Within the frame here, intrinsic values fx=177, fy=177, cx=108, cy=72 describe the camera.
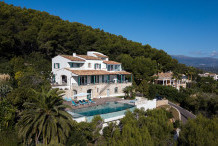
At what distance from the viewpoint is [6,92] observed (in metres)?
22.2

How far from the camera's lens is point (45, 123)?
14555 mm

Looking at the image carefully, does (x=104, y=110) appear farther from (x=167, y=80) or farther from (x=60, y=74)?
(x=167, y=80)

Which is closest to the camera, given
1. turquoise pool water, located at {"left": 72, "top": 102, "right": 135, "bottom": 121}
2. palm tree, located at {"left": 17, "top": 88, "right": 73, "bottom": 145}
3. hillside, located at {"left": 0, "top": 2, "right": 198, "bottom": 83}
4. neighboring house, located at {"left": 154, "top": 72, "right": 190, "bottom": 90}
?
palm tree, located at {"left": 17, "top": 88, "right": 73, "bottom": 145}

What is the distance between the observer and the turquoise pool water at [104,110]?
20922 millimetres

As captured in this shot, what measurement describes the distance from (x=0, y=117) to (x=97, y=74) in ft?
58.0

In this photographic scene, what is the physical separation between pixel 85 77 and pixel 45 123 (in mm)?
17591

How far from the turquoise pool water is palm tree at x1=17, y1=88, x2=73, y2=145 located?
4.29 meters

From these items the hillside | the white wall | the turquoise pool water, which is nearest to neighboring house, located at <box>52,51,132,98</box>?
the white wall

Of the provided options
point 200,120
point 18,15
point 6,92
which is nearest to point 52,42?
point 18,15

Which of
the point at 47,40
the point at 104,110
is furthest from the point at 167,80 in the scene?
the point at 47,40

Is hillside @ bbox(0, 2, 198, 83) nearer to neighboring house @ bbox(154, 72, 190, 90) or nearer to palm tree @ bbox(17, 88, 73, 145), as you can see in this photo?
neighboring house @ bbox(154, 72, 190, 90)

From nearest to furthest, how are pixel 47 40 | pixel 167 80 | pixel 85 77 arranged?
1. pixel 85 77
2. pixel 47 40
3. pixel 167 80

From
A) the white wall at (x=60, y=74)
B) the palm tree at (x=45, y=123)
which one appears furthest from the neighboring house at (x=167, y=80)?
the palm tree at (x=45, y=123)

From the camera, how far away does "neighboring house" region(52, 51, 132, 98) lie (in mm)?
29750
